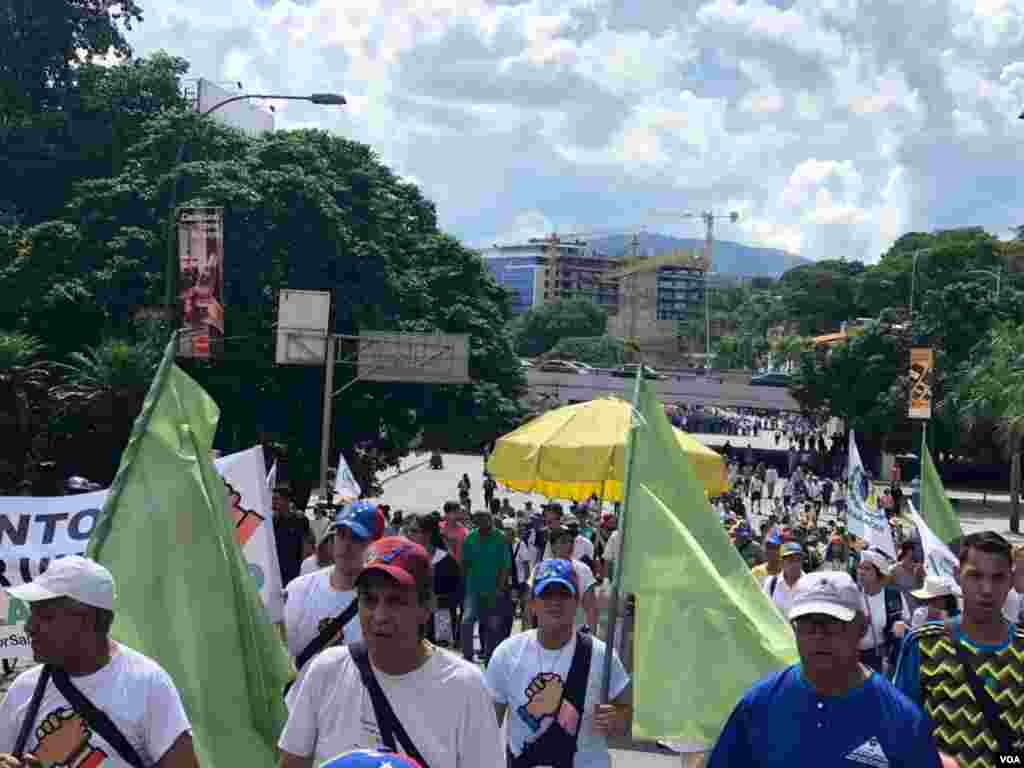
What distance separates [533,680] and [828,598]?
210 centimetres

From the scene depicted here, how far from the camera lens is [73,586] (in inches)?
151

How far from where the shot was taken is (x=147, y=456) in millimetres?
5199

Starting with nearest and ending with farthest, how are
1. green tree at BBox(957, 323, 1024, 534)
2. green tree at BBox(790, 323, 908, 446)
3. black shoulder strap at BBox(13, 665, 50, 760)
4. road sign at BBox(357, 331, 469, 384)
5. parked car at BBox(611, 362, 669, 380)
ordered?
black shoulder strap at BBox(13, 665, 50, 760) → parked car at BBox(611, 362, 669, 380) → road sign at BBox(357, 331, 469, 384) → green tree at BBox(957, 323, 1024, 534) → green tree at BBox(790, 323, 908, 446)

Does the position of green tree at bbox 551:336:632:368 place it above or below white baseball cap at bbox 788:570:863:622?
below

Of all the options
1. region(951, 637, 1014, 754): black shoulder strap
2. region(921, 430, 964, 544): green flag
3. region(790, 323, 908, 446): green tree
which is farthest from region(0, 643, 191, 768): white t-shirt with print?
region(790, 323, 908, 446): green tree

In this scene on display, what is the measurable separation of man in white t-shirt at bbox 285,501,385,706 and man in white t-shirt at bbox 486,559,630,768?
2.22ft

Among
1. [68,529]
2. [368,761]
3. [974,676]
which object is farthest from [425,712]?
[68,529]

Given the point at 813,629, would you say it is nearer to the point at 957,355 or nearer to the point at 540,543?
the point at 540,543

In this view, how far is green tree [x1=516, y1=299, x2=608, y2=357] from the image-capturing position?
169750 millimetres

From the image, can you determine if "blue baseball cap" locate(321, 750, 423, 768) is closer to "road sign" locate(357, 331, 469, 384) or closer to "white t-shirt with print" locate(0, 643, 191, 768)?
"white t-shirt with print" locate(0, 643, 191, 768)

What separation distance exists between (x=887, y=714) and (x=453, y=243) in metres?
38.5

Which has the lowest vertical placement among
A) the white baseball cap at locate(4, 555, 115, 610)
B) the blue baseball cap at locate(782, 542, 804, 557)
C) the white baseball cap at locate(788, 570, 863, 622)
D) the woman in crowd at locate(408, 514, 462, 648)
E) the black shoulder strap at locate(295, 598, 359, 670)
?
the woman in crowd at locate(408, 514, 462, 648)

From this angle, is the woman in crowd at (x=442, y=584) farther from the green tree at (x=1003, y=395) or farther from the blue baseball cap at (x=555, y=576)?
the green tree at (x=1003, y=395)

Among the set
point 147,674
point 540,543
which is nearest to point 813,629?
point 147,674
